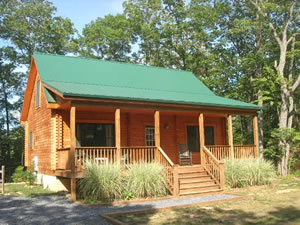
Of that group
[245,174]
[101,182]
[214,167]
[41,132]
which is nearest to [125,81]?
[41,132]

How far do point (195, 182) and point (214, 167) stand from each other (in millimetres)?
1138

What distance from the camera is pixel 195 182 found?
12.6 meters

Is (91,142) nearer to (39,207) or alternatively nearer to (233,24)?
(39,207)

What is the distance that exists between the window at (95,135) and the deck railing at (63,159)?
1.27 m

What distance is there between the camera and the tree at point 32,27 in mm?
31328

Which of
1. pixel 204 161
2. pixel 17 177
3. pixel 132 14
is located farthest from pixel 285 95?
pixel 132 14

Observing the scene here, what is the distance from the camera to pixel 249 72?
80.4ft

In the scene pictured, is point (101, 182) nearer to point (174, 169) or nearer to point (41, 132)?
point (174, 169)

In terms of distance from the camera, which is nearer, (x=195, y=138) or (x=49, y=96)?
(x=49, y=96)

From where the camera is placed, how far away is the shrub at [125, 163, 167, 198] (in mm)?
10828

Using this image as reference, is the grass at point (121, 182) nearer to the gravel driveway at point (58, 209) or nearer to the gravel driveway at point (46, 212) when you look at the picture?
the gravel driveway at point (58, 209)

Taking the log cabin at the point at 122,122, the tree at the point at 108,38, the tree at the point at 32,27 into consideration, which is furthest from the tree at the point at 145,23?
the log cabin at the point at 122,122

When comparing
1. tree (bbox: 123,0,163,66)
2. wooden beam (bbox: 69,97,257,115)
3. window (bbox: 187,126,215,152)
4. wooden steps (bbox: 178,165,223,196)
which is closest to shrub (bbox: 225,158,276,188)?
wooden steps (bbox: 178,165,223,196)

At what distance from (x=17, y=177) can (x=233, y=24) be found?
1955 centimetres
